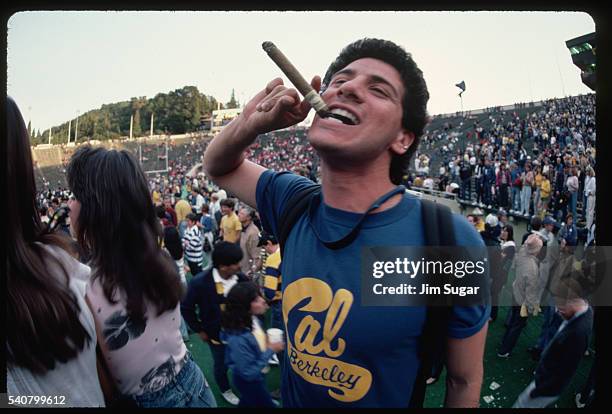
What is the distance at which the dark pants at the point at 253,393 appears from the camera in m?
1.79

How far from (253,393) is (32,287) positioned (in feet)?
3.63

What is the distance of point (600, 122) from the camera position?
1.56 metres

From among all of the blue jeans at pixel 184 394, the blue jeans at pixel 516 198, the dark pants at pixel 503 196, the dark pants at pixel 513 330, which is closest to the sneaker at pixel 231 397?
the blue jeans at pixel 184 394

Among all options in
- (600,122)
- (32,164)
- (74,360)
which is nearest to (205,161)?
(32,164)

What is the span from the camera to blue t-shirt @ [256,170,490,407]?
1.17 m

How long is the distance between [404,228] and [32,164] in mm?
1158

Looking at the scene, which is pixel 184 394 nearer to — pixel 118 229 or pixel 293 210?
pixel 118 229

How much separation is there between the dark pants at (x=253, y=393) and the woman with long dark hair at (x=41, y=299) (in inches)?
27.7

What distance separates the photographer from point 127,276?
4.48 ft

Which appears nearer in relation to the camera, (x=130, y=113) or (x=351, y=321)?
(x=351, y=321)

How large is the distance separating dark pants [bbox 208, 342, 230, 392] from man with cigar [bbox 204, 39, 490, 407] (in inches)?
60.8

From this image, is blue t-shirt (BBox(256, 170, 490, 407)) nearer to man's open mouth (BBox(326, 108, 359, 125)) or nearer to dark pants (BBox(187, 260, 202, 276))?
man's open mouth (BBox(326, 108, 359, 125))

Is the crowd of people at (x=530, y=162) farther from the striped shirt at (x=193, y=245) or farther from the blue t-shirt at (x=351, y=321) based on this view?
the striped shirt at (x=193, y=245)

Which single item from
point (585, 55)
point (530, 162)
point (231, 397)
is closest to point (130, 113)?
point (231, 397)
